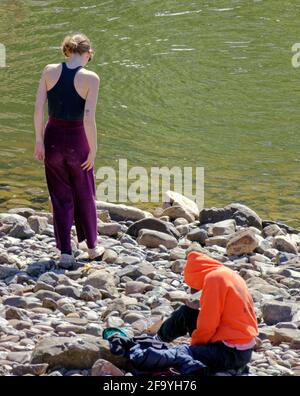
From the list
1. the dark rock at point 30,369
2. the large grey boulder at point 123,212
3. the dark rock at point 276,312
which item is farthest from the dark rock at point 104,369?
the large grey boulder at point 123,212

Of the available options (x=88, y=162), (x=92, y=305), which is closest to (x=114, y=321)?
(x=92, y=305)

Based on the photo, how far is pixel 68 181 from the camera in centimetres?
979

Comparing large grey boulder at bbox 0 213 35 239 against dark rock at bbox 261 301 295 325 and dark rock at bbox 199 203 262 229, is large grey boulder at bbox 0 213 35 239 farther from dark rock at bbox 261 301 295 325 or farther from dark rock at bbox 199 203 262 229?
A: dark rock at bbox 261 301 295 325

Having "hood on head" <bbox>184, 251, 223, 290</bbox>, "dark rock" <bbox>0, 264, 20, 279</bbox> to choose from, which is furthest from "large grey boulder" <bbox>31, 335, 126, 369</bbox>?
"dark rock" <bbox>0, 264, 20, 279</bbox>

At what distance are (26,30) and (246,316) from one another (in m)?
15.2

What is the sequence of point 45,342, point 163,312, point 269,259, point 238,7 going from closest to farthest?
point 45,342
point 163,312
point 269,259
point 238,7

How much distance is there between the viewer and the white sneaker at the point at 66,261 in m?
9.72

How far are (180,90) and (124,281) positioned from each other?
29.5 ft

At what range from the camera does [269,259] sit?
34.3 ft

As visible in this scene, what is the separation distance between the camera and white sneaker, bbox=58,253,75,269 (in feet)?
31.9

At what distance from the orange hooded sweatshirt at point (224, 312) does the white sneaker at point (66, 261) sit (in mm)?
2447

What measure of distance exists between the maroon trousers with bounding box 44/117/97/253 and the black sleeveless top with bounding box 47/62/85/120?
0.31 feet
